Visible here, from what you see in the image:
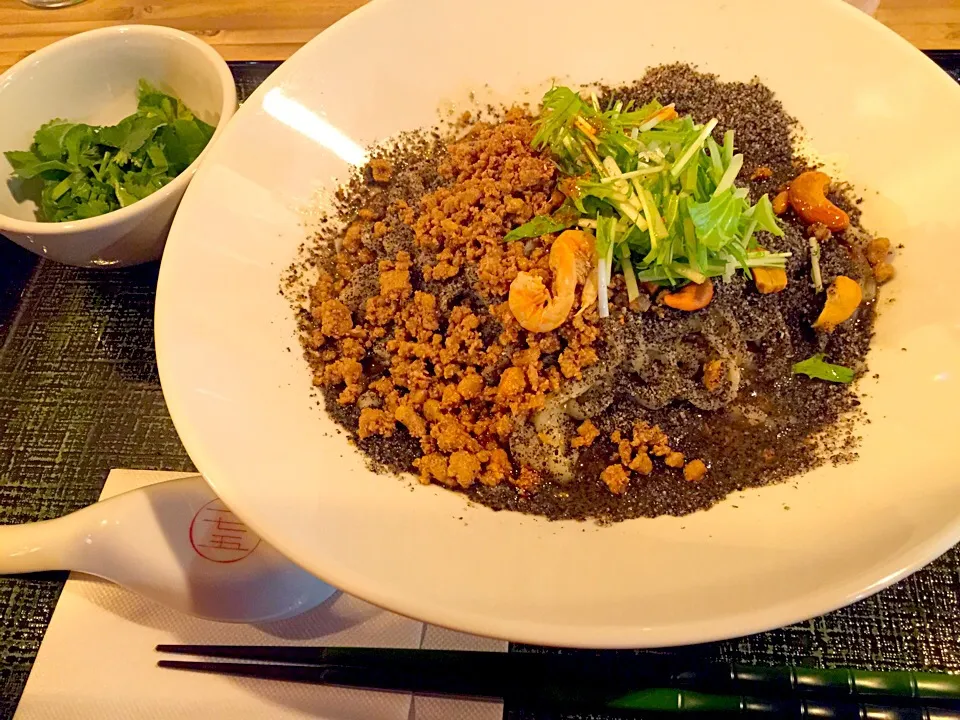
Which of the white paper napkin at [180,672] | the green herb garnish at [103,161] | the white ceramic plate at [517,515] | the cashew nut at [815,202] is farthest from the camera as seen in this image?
the green herb garnish at [103,161]

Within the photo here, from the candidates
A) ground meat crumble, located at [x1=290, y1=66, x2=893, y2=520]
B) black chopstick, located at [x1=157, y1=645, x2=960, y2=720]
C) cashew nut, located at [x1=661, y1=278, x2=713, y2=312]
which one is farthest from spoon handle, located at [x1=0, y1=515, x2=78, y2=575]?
cashew nut, located at [x1=661, y1=278, x2=713, y2=312]

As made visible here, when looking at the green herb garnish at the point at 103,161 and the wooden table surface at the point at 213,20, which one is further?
the wooden table surface at the point at 213,20

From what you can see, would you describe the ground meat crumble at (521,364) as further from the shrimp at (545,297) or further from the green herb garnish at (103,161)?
the green herb garnish at (103,161)

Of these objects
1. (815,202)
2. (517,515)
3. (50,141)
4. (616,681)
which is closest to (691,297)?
(815,202)

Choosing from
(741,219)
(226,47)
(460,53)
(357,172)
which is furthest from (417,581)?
(226,47)

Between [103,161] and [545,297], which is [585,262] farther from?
[103,161]

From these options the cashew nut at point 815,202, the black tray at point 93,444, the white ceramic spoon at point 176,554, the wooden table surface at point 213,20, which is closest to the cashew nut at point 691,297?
the cashew nut at point 815,202
